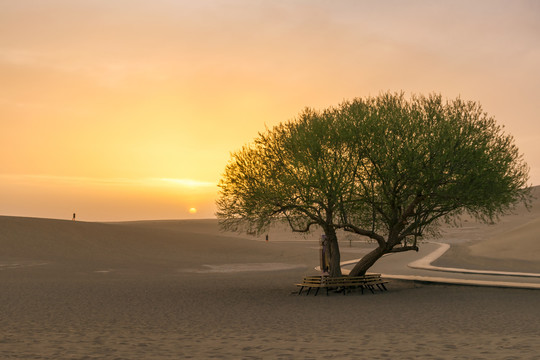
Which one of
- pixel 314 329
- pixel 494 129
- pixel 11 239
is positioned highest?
pixel 494 129

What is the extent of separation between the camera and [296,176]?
25.1 meters

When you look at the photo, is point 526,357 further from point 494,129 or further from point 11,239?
point 11,239

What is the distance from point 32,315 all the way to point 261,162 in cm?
1204

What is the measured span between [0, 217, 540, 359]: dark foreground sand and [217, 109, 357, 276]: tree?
3561mm

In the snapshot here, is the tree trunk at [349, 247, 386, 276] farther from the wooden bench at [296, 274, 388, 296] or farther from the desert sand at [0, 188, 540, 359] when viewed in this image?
the desert sand at [0, 188, 540, 359]

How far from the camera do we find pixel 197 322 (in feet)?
59.5

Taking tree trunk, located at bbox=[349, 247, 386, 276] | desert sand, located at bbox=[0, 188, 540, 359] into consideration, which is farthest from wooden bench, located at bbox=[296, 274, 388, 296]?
desert sand, located at bbox=[0, 188, 540, 359]

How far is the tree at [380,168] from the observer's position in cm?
2469

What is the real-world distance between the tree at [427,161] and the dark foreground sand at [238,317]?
3916 mm

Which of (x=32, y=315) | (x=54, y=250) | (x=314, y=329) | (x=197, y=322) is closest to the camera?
(x=314, y=329)

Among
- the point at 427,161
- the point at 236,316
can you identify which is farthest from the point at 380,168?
the point at 236,316

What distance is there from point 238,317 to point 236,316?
248 millimetres

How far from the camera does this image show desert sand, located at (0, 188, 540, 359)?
13.2m

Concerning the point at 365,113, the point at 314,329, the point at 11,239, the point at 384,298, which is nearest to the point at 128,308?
the point at 314,329
